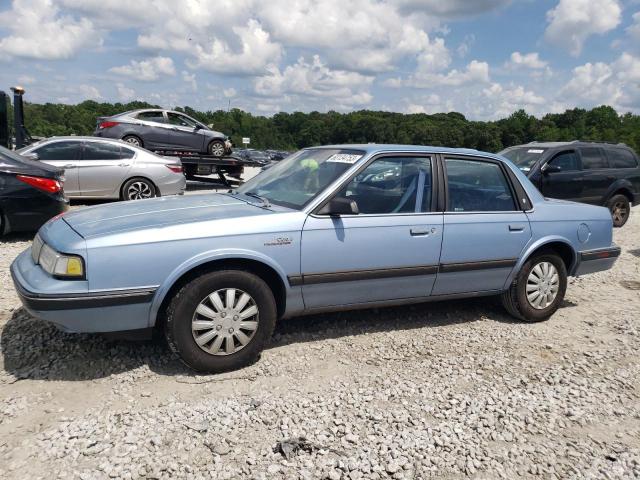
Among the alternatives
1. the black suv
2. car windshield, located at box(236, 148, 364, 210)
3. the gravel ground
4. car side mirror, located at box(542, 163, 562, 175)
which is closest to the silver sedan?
the gravel ground

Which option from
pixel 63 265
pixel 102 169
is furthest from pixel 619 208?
pixel 63 265

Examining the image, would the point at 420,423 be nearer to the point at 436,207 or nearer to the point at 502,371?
the point at 502,371

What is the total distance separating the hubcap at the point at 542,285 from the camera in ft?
16.0

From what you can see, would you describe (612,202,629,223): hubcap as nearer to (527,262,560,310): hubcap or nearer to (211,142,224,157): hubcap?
(527,262,560,310): hubcap

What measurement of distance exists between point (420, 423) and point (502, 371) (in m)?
1.09

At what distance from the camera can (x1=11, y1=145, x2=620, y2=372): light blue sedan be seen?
3.29 meters

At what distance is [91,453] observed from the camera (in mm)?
2707

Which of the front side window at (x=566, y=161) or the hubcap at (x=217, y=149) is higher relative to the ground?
the hubcap at (x=217, y=149)

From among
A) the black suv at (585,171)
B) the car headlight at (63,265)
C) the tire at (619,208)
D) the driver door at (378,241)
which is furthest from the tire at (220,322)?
the tire at (619,208)

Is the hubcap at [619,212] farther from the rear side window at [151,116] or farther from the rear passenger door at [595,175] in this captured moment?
the rear side window at [151,116]

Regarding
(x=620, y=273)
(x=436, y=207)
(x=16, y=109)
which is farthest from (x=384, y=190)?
(x=16, y=109)

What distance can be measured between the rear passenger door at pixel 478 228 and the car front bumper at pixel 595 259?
82cm

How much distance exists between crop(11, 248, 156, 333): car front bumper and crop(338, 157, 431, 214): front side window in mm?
1658

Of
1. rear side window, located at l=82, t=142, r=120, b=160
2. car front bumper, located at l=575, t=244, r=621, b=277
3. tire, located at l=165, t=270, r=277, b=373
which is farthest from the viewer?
rear side window, located at l=82, t=142, r=120, b=160
